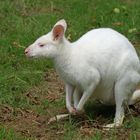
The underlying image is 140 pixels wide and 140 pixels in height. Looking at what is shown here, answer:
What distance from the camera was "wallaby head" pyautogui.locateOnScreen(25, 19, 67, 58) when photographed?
5.36m

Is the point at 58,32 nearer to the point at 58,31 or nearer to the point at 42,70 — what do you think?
the point at 58,31

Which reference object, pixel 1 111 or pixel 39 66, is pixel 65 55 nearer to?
pixel 1 111

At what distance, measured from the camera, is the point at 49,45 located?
212 inches

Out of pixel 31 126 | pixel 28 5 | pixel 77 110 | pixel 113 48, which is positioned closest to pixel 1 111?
pixel 31 126

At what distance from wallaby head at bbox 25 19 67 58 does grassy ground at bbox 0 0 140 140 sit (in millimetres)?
698

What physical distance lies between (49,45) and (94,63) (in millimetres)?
447

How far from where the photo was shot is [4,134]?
520 cm

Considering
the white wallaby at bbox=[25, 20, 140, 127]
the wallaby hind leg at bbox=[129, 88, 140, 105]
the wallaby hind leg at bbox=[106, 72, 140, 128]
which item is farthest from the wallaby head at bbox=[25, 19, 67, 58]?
the wallaby hind leg at bbox=[129, 88, 140, 105]

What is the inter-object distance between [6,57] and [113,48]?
2.30 meters

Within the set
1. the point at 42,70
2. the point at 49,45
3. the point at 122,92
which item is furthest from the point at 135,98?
the point at 42,70

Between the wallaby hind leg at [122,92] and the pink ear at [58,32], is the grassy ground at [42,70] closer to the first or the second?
the wallaby hind leg at [122,92]

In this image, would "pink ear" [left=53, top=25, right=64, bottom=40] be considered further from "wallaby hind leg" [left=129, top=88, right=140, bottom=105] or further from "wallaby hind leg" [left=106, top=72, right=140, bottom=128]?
"wallaby hind leg" [left=129, top=88, right=140, bottom=105]

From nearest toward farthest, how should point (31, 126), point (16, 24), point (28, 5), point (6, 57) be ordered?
1. point (31, 126)
2. point (6, 57)
3. point (16, 24)
4. point (28, 5)

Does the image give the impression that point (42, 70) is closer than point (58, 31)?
No
